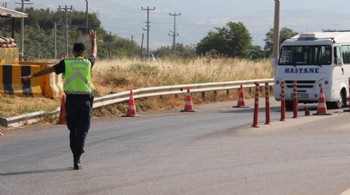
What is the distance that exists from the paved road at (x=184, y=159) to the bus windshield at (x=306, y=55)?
5804 mm

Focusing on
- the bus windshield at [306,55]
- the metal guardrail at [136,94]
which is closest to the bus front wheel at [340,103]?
the bus windshield at [306,55]

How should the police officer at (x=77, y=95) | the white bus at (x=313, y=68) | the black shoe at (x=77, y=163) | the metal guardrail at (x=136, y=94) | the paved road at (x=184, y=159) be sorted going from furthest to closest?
1. the white bus at (x=313, y=68)
2. the metal guardrail at (x=136, y=94)
3. the police officer at (x=77, y=95)
4. the black shoe at (x=77, y=163)
5. the paved road at (x=184, y=159)

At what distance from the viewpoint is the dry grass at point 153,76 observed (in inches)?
959

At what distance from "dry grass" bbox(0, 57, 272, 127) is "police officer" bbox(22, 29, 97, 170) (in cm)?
898

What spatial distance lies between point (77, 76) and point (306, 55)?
16.4m

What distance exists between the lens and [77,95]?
1380 centimetres

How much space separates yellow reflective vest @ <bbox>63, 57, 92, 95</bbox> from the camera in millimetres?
13773

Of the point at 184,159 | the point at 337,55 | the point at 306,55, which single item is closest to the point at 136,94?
the point at 306,55

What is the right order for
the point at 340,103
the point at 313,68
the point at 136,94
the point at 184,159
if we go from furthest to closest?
the point at 340,103 → the point at 313,68 → the point at 136,94 → the point at 184,159

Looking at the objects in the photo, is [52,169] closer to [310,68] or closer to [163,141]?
[163,141]

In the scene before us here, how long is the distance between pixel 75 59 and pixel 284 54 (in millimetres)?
16232

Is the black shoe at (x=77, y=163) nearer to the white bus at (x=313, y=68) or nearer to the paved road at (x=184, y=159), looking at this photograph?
the paved road at (x=184, y=159)

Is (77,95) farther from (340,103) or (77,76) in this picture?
(340,103)

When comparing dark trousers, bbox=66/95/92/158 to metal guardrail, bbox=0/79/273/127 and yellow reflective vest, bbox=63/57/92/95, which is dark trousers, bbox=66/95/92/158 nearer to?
yellow reflective vest, bbox=63/57/92/95
